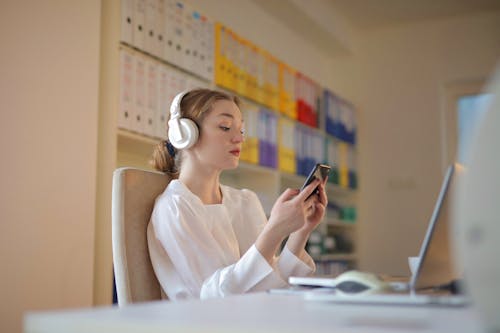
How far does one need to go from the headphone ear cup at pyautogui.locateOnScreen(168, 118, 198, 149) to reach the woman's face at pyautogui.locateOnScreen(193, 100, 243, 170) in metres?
0.03

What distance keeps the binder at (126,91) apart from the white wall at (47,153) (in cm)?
13

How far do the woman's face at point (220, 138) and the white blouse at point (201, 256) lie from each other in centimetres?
14

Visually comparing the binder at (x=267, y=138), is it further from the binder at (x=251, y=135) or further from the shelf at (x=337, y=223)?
the shelf at (x=337, y=223)

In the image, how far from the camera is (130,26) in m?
3.13

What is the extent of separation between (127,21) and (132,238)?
1.73m

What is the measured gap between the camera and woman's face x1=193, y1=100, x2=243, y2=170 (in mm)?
1940

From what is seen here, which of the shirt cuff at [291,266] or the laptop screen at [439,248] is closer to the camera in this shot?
the laptop screen at [439,248]

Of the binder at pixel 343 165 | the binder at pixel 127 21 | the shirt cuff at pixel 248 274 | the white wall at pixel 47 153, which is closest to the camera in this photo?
the shirt cuff at pixel 248 274

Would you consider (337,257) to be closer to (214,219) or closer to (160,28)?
(160,28)

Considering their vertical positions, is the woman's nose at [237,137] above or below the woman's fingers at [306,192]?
above

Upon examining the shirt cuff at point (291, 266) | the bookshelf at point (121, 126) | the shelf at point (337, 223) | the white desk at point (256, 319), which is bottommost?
the white desk at point (256, 319)

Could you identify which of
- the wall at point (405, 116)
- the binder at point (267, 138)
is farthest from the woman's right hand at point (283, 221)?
the wall at point (405, 116)

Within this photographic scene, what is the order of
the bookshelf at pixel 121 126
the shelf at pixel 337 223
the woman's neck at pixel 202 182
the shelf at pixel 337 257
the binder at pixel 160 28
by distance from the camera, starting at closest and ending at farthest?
the woman's neck at pixel 202 182 < the bookshelf at pixel 121 126 < the binder at pixel 160 28 < the shelf at pixel 337 257 < the shelf at pixel 337 223

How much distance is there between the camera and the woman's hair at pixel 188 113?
1.98m
